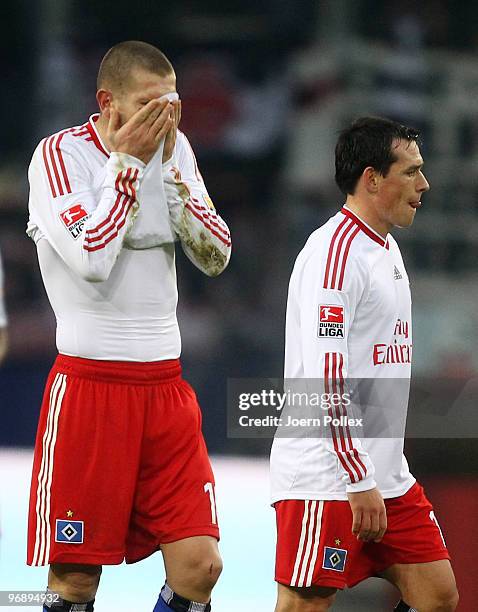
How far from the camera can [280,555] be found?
3230 mm

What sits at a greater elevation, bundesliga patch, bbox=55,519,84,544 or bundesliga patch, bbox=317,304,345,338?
bundesliga patch, bbox=317,304,345,338

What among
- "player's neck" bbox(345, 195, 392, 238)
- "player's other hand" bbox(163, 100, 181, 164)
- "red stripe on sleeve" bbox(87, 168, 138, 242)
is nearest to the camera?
"red stripe on sleeve" bbox(87, 168, 138, 242)

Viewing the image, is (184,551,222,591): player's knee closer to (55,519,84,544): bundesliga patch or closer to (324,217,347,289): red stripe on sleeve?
(55,519,84,544): bundesliga patch

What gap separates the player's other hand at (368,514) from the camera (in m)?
3.08

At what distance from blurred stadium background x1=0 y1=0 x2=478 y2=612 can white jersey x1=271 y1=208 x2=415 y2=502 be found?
13.2ft

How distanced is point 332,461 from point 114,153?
958mm

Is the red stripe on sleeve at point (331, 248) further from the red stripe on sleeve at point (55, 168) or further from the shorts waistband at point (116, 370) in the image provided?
the red stripe on sleeve at point (55, 168)

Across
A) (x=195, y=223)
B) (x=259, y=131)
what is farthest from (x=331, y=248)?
(x=259, y=131)

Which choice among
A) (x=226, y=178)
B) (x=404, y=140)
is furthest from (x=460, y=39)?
(x=404, y=140)

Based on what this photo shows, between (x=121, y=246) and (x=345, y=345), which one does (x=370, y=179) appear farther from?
(x=121, y=246)

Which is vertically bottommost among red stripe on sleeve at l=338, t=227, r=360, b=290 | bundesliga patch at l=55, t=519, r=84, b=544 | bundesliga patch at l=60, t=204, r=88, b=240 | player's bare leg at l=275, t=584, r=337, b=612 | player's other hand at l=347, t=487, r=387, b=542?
player's bare leg at l=275, t=584, r=337, b=612

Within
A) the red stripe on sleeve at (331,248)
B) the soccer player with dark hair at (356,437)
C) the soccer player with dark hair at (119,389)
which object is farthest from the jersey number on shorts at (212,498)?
the red stripe on sleeve at (331,248)

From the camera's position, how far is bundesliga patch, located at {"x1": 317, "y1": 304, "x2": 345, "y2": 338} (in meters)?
3.10

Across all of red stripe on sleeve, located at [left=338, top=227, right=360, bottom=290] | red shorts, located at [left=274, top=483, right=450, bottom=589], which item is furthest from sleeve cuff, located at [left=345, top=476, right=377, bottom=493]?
red stripe on sleeve, located at [left=338, top=227, right=360, bottom=290]
